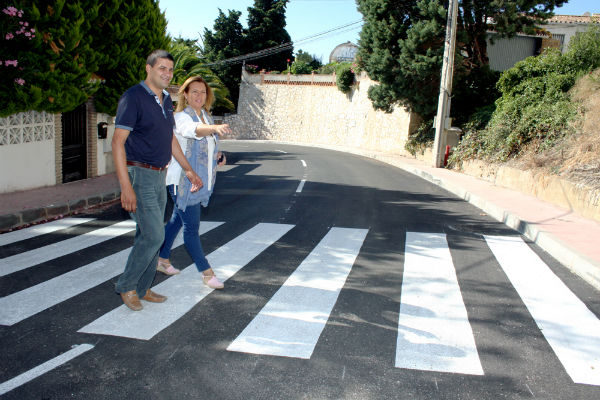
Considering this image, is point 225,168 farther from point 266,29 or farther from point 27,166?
point 266,29

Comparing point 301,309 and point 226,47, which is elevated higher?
point 226,47

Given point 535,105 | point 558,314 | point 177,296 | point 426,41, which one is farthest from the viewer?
point 426,41

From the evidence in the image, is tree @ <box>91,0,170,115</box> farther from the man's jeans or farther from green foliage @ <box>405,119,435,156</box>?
green foliage @ <box>405,119,435,156</box>

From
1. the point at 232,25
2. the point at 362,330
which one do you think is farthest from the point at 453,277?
the point at 232,25

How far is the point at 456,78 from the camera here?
778 inches

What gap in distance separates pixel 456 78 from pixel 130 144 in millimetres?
18359

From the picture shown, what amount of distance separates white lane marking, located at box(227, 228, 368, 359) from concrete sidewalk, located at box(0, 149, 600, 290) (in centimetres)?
274

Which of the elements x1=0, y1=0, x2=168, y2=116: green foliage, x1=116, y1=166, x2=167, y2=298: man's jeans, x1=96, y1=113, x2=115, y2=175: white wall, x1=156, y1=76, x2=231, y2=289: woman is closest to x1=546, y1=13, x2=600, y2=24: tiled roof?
x1=0, y1=0, x2=168, y2=116: green foliage

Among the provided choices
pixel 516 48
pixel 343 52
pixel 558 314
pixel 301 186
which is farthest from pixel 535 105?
pixel 343 52

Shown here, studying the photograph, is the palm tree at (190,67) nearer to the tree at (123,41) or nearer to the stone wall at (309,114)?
the stone wall at (309,114)

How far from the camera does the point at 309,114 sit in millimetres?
40500

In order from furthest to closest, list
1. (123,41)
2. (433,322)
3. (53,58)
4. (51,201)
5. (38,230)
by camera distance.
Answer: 1. (123,41)
2. (53,58)
3. (51,201)
4. (38,230)
5. (433,322)

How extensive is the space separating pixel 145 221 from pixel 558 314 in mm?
3600

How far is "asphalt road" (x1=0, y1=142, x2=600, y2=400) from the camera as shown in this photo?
2980 mm
